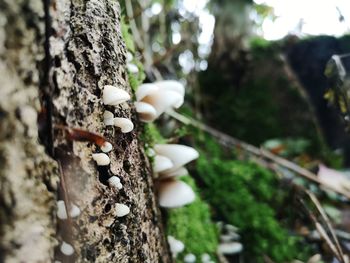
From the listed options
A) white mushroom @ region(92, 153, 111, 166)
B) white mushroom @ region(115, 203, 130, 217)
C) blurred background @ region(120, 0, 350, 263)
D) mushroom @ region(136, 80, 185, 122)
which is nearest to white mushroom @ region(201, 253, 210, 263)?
blurred background @ region(120, 0, 350, 263)

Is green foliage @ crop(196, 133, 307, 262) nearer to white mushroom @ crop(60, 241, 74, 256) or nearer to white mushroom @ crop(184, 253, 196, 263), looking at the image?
white mushroom @ crop(184, 253, 196, 263)

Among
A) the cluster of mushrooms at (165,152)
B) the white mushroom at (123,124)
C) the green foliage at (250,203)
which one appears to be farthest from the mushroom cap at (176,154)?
the green foliage at (250,203)

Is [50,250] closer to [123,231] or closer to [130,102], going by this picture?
[123,231]

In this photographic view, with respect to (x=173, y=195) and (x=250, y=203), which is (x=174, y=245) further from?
(x=250, y=203)

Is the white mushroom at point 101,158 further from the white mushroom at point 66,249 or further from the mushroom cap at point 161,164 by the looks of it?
the mushroom cap at point 161,164

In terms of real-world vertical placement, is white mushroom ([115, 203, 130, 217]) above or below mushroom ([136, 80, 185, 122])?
below

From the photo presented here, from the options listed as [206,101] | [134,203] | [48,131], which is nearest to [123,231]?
[134,203]

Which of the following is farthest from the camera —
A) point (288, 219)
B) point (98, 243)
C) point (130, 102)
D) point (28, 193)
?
point (288, 219)
